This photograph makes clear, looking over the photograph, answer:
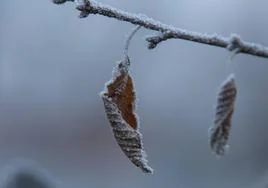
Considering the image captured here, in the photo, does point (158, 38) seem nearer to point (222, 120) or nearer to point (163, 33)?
point (163, 33)

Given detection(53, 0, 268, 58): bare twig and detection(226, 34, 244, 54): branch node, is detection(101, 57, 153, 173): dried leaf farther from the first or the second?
detection(226, 34, 244, 54): branch node

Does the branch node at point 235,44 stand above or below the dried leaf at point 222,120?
above

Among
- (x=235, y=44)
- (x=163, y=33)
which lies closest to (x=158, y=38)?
(x=163, y=33)

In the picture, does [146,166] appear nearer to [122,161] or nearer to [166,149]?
[122,161]

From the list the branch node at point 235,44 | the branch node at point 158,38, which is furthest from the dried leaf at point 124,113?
the branch node at point 235,44

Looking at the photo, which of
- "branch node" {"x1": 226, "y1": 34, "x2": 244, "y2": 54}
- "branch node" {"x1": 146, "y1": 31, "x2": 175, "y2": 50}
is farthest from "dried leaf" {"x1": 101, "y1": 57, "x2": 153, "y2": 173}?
"branch node" {"x1": 226, "y1": 34, "x2": 244, "y2": 54}

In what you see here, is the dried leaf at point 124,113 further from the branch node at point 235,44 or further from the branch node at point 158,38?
the branch node at point 235,44

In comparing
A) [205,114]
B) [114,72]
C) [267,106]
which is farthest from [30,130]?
[114,72]
